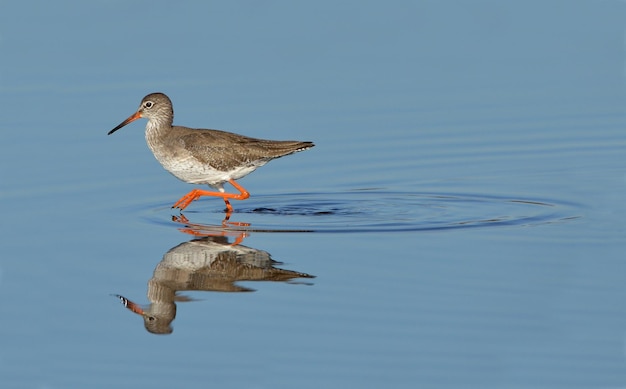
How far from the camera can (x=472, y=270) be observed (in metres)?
13.4

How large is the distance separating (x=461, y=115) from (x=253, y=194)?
16.5 feet

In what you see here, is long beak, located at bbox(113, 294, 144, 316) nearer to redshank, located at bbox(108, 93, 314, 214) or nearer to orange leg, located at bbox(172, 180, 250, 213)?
orange leg, located at bbox(172, 180, 250, 213)

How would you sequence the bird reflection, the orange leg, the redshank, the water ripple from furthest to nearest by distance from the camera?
the redshank
the orange leg
the water ripple
the bird reflection

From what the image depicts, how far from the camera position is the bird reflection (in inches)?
488

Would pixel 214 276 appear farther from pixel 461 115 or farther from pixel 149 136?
pixel 461 115

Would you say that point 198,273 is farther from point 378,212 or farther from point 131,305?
point 378,212

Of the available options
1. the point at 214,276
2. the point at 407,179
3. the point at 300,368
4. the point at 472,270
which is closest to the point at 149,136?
the point at 407,179

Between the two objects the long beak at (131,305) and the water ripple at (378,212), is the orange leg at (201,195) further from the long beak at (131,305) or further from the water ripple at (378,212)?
the long beak at (131,305)

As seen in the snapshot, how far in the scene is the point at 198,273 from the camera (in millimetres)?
13703

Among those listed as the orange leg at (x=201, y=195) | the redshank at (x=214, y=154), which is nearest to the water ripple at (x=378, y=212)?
the orange leg at (x=201, y=195)

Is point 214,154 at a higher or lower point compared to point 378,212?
higher

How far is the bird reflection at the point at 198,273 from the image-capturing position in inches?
488

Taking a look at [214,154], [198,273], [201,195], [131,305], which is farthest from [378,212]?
[131,305]

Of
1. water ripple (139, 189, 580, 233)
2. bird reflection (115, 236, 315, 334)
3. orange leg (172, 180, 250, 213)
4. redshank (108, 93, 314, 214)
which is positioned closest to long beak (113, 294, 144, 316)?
bird reflection (115, 236, 315, 334)
